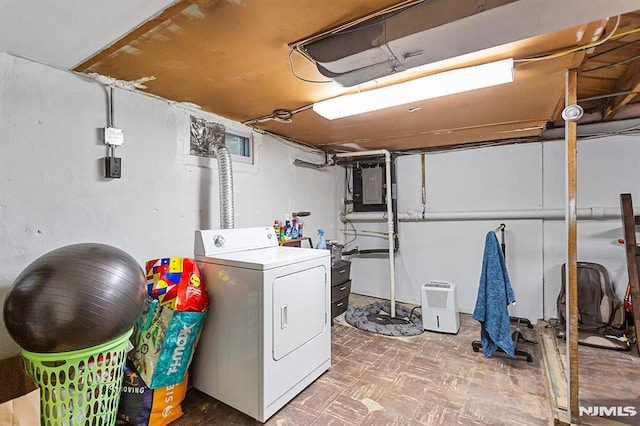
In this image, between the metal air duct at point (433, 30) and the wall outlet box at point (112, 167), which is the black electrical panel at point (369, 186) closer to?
the metal air duct at point (433, 30)

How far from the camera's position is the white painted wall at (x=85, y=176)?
164 centimetres

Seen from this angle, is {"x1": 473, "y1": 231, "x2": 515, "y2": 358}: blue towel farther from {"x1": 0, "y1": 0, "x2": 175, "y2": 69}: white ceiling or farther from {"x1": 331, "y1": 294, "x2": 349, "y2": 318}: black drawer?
{"x1": 0, "y1": 0, "x2": 175, "y2": 69}: white ceiling

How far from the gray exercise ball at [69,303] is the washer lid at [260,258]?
0.67 m

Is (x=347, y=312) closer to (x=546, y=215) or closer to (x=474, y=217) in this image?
(x=474, y=217)

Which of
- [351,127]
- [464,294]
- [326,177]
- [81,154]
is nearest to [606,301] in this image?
[464,294]

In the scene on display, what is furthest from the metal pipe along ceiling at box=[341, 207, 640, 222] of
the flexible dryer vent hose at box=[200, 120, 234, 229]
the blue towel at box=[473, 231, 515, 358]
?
the flexible dryer vent hose at box=[200, 120, 234, 229]

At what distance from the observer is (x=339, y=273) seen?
3.58m

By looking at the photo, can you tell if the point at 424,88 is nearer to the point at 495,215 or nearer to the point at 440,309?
the point at 440,309

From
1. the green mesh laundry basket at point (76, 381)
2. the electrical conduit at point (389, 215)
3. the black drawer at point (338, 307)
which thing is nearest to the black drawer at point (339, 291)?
the black drawer at point (338, 307)

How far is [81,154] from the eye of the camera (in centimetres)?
189

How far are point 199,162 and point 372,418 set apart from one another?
91.8 inches

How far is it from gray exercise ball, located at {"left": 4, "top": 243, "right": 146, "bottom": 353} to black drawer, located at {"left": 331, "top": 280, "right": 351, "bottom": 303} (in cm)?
231

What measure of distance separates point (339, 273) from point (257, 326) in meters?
1.76

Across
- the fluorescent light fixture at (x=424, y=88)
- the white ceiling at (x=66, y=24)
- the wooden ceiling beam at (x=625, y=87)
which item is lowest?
the fluorescent light fixture at (x=424, y=88)
